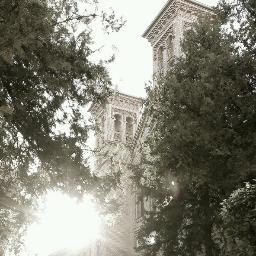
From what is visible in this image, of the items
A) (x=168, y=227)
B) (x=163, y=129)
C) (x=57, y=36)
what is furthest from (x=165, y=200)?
(x=57, y=36)

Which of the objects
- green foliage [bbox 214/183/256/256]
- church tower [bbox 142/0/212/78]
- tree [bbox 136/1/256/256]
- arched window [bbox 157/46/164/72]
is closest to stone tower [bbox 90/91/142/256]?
arched window [bbox 157/46/164/72]

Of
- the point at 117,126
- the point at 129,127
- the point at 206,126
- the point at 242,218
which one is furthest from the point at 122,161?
the point at 242,218

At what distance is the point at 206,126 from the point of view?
1100cm

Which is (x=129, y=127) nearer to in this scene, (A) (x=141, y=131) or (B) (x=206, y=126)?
(A) (x=141, y=131)

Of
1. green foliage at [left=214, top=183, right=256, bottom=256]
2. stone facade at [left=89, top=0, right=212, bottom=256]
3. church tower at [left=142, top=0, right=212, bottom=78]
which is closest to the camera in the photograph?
green foliage at [left=214, top=183, right=256, bottom=256]

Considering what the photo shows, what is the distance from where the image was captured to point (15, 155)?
11539 mm

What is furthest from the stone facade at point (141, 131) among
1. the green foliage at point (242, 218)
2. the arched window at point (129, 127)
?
the green foliage at point (242, 218)

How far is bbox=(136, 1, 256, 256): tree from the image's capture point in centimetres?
1090

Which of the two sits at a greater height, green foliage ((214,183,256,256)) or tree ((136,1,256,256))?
tree ((136,1,256,256))

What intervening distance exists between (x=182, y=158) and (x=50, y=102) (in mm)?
3996

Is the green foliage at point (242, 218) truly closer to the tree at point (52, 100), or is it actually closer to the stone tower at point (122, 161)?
the tree at point (52, 100)

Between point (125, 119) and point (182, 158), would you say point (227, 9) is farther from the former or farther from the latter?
point (125, 119)

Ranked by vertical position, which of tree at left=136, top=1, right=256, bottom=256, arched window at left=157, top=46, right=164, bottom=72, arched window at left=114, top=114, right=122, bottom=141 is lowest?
tree at left=136, top=1, right=256, bottom=256

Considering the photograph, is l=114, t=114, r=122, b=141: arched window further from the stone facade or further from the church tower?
the church tower
